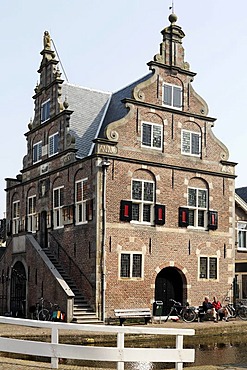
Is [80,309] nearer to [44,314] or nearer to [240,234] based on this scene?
Result: [44,314]

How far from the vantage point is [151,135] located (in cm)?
2491

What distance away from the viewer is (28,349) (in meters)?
9.66

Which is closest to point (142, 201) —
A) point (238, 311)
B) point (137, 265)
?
point (137, 265)

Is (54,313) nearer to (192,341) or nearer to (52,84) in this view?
(192,341)

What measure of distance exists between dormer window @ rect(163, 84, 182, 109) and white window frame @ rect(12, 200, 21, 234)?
9.93 m

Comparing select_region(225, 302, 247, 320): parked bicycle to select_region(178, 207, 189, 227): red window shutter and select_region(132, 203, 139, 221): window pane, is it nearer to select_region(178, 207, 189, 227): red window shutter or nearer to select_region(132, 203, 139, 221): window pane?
select_region(178, 207, 189, 227): red window shutter

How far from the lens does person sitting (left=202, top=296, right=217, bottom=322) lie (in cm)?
2351

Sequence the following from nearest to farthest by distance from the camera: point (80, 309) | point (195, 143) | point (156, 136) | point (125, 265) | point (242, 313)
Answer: point (80, 309), point (125, 265), point (242, 313), point (156, 136), point (195, 143)

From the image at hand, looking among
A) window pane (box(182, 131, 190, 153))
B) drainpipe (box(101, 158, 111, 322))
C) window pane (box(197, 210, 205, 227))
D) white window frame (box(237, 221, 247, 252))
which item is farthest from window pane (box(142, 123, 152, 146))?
white window frame (box(237, 221, 247, 252))

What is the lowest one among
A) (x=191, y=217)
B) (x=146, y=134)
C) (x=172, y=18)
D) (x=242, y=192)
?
(x=191, y=217)

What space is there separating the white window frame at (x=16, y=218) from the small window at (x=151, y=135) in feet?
29.2

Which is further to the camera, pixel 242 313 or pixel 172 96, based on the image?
pixel 172 96

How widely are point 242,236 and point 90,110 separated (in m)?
11.0

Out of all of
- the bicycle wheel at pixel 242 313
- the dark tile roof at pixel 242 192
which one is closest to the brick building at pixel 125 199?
the bicycle wheel at pixel 242 313
